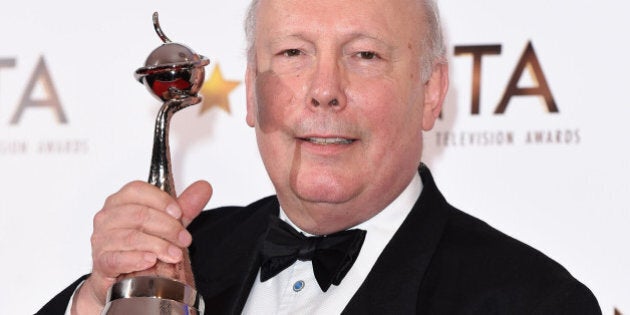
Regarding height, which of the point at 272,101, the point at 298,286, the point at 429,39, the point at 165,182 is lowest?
the point at 298,286

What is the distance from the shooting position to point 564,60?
93.2 inches

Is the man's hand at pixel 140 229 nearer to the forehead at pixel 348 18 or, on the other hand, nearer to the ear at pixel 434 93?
the forehead at pixel 348 18

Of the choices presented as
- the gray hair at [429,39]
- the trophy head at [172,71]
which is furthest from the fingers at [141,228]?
the gray hair at [429,39]

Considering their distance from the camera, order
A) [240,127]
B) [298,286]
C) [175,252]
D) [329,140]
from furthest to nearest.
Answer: [240,127], [298,286], [329,140], [175,252]

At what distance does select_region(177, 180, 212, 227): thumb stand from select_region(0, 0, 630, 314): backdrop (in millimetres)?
678

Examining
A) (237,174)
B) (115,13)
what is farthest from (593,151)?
(115,13)

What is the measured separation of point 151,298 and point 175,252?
0.40 ft

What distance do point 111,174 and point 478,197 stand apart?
863 mm

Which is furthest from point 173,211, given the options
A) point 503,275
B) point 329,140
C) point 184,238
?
point 503,275

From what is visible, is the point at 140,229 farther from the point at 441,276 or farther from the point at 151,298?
the point at 441,276

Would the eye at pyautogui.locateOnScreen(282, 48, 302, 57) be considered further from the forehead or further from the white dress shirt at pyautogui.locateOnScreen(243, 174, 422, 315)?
the white dress shirt at pyautogui.locateOnScreen(243, 174, 422, 315)

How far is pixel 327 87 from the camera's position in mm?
1995

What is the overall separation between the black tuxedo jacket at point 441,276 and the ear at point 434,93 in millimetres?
105

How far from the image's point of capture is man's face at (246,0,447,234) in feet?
6.64
